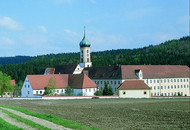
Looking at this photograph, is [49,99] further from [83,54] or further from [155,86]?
[83,54]

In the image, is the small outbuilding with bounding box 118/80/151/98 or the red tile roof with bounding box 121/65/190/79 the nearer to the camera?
the small outbuilding with bounding box 118/80/151/98

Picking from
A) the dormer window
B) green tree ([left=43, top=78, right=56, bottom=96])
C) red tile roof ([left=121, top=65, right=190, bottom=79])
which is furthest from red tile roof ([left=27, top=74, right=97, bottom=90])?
the dormer window

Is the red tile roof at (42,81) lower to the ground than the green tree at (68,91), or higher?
higher

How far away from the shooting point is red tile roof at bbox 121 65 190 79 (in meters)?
91.2

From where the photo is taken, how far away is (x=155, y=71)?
98062mm

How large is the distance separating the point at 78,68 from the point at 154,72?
81.4 feet

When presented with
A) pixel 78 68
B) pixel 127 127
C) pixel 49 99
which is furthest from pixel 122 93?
pixel 127 127

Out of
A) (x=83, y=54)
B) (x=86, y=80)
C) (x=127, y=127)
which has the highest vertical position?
(x=83, y=54)

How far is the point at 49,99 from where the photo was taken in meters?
60.1

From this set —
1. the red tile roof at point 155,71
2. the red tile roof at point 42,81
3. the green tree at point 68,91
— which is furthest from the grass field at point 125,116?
the red tile roof at point 155,71

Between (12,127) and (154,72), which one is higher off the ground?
(154,72)

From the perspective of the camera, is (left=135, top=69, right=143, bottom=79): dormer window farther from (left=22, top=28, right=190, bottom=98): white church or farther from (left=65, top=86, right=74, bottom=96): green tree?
(left=65, top=86, right=74, bottom=96): green tree

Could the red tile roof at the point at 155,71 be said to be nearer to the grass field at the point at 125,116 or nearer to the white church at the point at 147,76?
the white church at the point at 147,76

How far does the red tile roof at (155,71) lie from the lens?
9119 cm
